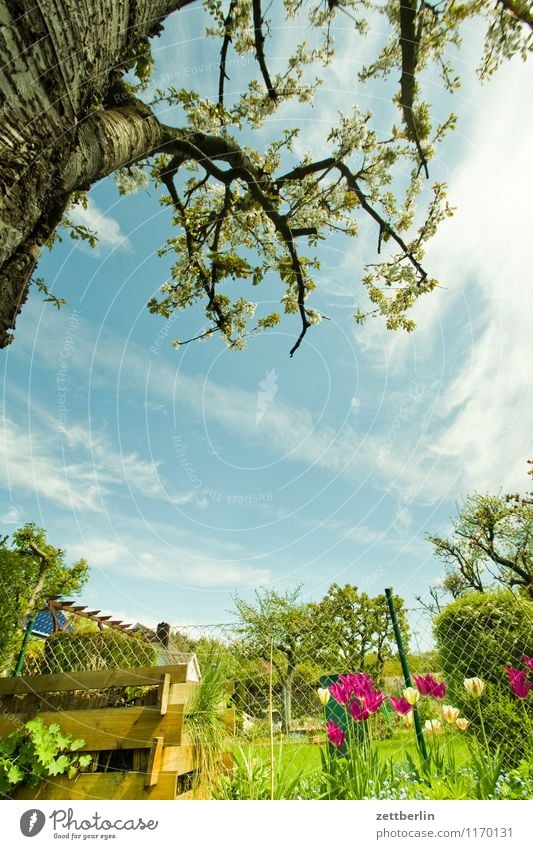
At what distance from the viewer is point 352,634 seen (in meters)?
5.18

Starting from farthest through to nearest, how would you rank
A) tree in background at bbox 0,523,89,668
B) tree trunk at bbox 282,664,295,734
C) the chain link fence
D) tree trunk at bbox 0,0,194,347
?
1. tree in background at bbox 0,523,89,668
2. tree trunk at bbox 282,664,295,734
3. the chain link fence
4. tree trunk at bbox 0,0,194,347

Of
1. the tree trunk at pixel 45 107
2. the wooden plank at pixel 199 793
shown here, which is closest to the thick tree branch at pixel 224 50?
the tree trunk at pixel 45 107

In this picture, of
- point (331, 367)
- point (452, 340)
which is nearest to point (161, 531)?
point (331, 367)

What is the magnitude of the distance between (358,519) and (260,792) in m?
1.41

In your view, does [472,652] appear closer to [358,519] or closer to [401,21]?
[358,519]

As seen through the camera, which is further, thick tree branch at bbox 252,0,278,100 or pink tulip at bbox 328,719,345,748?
thick tree branch at bbox 252,0,278,100

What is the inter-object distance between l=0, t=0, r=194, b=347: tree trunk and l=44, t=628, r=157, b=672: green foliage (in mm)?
2562

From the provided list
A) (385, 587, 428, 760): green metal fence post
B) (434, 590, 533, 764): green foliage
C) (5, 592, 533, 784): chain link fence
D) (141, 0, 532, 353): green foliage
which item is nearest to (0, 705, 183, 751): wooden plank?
(5, 592, 533, 784): chain link fence

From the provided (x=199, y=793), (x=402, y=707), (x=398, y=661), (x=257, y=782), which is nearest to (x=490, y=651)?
(x=398, y=661)

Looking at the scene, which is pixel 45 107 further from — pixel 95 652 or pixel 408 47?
pixel 95 652

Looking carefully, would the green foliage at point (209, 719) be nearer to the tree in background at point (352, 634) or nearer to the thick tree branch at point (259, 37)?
the tree in background at point (352, 634)

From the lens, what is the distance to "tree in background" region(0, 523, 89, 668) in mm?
3275

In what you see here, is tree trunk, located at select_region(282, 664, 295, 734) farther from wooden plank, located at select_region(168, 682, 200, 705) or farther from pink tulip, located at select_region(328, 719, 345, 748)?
wooden plank, located at select_region(168, 682, 200, 705)

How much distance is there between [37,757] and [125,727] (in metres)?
0.41
